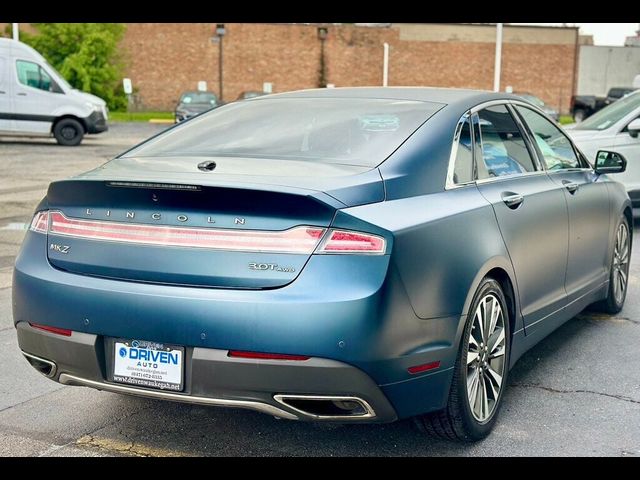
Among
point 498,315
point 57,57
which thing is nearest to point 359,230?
point 498,315

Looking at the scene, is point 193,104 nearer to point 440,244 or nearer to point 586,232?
point 586,232

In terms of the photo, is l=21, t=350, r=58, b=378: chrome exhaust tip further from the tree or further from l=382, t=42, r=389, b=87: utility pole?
l=382, t=42, r=389, b=87: utility pole

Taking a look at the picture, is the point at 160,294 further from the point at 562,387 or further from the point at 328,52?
the point at 328,52

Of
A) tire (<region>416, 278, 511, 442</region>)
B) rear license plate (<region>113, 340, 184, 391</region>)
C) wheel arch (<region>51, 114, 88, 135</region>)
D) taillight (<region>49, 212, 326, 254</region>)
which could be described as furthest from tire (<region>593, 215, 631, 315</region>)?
wheel arch (<region>51, 114, 88, 135</region>)

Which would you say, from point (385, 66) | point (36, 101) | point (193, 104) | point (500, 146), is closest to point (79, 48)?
point (193, 104)

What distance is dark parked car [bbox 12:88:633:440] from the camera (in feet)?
10.5

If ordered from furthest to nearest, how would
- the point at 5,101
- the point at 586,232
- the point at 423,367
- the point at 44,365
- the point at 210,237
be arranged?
the point at 5,101
the point at 586,232
the point at 44,365
the point at 423,367
the point at 210,237

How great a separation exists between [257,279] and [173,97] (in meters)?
54.5

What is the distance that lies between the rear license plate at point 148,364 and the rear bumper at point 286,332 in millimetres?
37

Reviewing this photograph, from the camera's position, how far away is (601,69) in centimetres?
6000

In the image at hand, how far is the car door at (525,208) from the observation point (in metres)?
4.23

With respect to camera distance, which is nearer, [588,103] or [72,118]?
[72,118]

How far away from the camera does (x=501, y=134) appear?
4.63 meters

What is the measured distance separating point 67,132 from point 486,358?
2007cm
